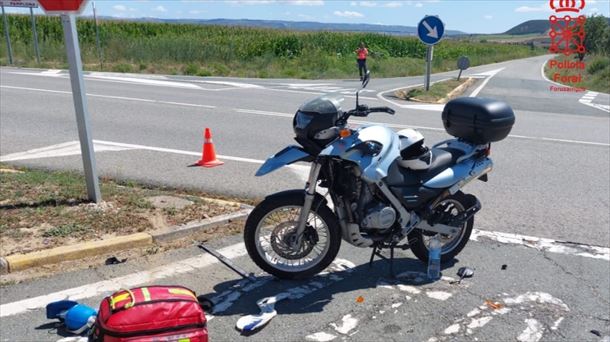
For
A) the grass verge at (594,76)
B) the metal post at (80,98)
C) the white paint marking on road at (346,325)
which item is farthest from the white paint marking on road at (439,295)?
the grass verge at (594,76)

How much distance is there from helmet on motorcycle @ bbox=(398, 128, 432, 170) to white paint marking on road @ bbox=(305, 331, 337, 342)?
1.43 metres

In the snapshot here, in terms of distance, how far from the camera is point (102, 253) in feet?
15.4

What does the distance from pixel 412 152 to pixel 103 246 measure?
264cm

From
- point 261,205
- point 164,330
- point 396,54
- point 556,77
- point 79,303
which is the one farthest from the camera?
point 396,54

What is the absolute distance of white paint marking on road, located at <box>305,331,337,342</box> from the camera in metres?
3.53

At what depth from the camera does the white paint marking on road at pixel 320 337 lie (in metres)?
3.53

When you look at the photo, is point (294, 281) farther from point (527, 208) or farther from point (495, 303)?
point (527, 208)

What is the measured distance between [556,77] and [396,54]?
702 inches

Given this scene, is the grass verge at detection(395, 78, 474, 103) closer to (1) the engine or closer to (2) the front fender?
(1) the engine

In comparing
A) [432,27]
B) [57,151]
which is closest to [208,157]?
[57,151]

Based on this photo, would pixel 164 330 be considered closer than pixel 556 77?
Yes

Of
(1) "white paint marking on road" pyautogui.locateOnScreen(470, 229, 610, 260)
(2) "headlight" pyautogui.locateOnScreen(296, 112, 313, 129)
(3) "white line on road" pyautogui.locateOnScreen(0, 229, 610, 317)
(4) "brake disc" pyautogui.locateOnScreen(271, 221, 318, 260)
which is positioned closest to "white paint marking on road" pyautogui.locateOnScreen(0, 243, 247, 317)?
(3) "white line on road" pyautogui.locateOnScreen(0, 229, 610, 317)

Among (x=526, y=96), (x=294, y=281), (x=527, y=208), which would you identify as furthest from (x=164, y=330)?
(x=526, y=96)

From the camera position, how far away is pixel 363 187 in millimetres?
4164
